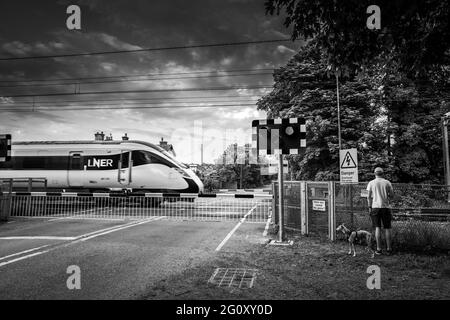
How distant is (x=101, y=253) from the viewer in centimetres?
694

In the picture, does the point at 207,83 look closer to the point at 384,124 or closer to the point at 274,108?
the point at 274,108

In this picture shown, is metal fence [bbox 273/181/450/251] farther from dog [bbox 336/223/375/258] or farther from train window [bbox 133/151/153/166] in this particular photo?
train window [bbox 133/151/153/166]

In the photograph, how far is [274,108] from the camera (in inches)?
978

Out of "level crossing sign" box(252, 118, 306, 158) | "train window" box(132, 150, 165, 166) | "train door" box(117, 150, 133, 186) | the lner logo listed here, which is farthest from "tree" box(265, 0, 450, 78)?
the lner logo

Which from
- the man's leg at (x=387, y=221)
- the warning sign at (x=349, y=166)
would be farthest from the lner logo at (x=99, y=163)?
the man's leg at (x=387, y=221)

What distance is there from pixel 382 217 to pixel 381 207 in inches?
8.2

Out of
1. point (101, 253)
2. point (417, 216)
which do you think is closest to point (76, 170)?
point (101, 253)

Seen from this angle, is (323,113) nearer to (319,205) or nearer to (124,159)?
(124,159)

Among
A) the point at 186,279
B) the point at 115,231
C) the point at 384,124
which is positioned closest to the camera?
the point at 186,279

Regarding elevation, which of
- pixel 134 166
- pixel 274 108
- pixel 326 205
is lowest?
pixel 326 205

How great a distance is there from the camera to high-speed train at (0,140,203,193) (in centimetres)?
1756
